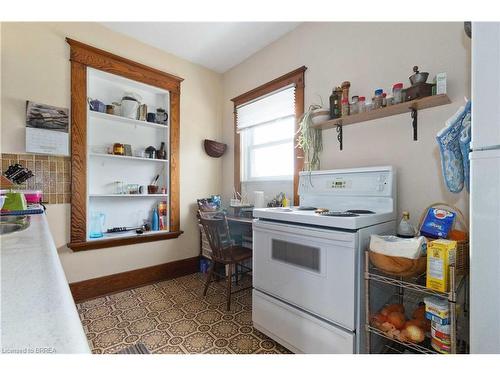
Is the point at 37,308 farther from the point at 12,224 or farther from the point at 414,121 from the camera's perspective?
the point at 414,121

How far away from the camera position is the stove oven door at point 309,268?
1224mm

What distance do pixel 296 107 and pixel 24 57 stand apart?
2.43 m

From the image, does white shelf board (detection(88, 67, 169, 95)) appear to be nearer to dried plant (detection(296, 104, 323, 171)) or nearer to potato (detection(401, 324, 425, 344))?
dried plant (detection(296, 104, 323, 171))

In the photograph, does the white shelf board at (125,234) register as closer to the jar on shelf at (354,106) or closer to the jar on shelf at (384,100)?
the jar on shelf at (354,106)

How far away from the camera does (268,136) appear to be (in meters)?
2.83

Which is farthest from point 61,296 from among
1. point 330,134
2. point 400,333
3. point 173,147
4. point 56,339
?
point 173,147

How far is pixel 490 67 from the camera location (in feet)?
2.27

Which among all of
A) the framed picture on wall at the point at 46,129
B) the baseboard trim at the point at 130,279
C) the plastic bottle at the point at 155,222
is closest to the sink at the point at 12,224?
the framed picture on wall at the point at 46,129

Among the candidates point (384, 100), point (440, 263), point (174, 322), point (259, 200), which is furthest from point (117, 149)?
point (440, 263)

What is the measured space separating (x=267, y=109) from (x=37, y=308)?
259cm

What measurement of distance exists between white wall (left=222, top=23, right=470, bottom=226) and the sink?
2.11 m

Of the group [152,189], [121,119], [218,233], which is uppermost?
[121,119]

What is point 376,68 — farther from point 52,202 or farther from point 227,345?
point 52,202

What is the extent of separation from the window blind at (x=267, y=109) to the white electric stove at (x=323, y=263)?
0.99 metres
